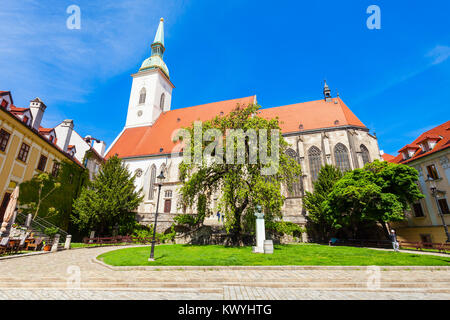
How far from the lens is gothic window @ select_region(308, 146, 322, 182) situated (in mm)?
Result: 31453

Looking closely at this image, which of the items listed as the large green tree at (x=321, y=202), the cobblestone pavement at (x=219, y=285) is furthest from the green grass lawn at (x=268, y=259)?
the large green tree at (x=321, y=202)

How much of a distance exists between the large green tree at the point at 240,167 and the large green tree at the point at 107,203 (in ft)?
32.2

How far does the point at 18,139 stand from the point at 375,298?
22837mm

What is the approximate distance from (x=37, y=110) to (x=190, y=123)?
22.5 metres

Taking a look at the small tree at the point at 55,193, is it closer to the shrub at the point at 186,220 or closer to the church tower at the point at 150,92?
the shrub at the point at 186,220

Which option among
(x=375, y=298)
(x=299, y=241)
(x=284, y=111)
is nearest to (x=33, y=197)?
(x=375, y=298)

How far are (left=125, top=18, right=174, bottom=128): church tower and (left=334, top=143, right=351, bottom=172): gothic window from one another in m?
33.6

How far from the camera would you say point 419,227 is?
22.5m

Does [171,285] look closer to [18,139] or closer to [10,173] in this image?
[10,173]

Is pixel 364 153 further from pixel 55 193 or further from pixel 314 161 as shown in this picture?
pixel 55 193

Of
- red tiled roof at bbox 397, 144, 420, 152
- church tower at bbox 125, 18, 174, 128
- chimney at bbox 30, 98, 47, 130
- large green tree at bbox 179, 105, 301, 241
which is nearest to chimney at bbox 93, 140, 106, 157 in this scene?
church tower at bbox 125, 18, 174, 128

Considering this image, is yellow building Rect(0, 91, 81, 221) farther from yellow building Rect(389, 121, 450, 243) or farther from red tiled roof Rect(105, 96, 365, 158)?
yellow building Rect(389, 121, 450, 243)
